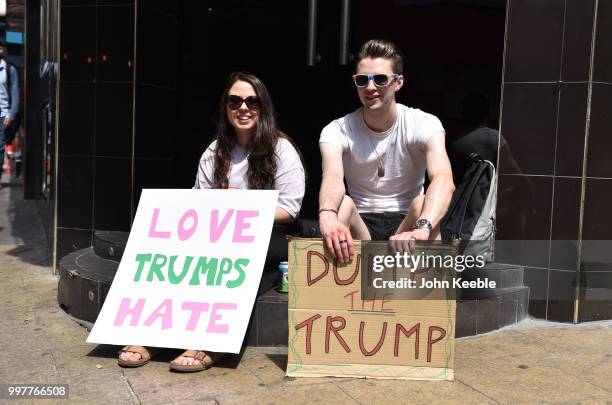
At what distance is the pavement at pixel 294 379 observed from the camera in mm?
3020

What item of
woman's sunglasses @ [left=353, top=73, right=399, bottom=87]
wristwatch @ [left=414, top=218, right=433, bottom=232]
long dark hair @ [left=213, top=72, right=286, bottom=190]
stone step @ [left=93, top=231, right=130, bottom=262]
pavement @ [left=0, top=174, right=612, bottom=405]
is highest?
woman's sunglasses @ [left=353, top=73, right=399, bottom=87]

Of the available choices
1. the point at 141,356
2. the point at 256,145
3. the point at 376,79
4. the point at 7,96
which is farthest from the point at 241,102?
the point at 7,96

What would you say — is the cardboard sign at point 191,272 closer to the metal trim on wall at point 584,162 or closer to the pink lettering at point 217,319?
the pink lettering at point 217,319

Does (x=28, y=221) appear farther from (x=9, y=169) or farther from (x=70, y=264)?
(x=9, y=169)

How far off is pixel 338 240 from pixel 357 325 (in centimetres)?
45

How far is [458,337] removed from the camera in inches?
158

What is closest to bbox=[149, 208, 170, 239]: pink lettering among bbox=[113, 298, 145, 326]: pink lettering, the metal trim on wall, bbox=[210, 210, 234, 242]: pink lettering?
bbox=[210, 210, 234, 242]: pink lettering

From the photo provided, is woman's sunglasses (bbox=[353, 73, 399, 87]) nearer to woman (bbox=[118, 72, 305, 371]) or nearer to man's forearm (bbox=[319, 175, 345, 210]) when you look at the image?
man's forearm (bbox=[319, 175, 345, 210])

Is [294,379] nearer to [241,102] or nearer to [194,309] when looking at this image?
[194,309]

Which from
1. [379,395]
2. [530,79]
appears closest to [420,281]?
[379,395]

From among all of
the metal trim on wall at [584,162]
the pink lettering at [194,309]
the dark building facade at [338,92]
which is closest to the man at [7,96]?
the dark building facade at [338,92]

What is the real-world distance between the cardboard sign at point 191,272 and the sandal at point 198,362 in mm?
56

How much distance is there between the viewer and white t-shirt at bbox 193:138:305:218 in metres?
3.88

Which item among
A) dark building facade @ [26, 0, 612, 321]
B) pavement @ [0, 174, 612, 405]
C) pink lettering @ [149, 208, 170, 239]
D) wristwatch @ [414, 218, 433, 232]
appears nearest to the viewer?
pavement @ [0, 174, 612, 405]
